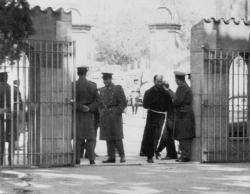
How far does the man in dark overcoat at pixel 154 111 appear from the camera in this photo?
17203 millimetres

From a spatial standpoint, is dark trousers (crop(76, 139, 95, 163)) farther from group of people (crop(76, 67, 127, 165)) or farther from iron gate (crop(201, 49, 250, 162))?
iron gate (crop(201, 49, 250, 162))

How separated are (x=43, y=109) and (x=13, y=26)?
3.70m

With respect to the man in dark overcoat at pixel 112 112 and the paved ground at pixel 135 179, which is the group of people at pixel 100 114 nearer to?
the man in dark overcoat at pixel 112 112

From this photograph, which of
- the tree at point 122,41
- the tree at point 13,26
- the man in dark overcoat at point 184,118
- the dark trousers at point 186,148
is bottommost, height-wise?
the dark trousers at point 186,148

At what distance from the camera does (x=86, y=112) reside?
16.6 m

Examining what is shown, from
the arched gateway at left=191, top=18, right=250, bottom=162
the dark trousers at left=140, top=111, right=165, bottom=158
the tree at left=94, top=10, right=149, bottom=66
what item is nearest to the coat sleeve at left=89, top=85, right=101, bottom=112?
the dark trousers at left=140, top=111, right=165, bottom=158

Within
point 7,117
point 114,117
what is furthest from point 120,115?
point 7,117

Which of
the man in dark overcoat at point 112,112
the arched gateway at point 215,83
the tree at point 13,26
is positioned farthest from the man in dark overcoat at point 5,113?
the arched gateway at point 215,83

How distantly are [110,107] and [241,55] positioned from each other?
9.59 ft

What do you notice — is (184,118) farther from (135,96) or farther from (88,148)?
(135,96)

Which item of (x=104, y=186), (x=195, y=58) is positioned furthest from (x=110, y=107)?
(x=104, y=186)

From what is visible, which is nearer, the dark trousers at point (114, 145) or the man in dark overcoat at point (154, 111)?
the dark trousers at point (114, 145)

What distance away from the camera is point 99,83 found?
5203cm

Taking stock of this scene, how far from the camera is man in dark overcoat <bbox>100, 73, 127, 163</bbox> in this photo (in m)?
17.0
